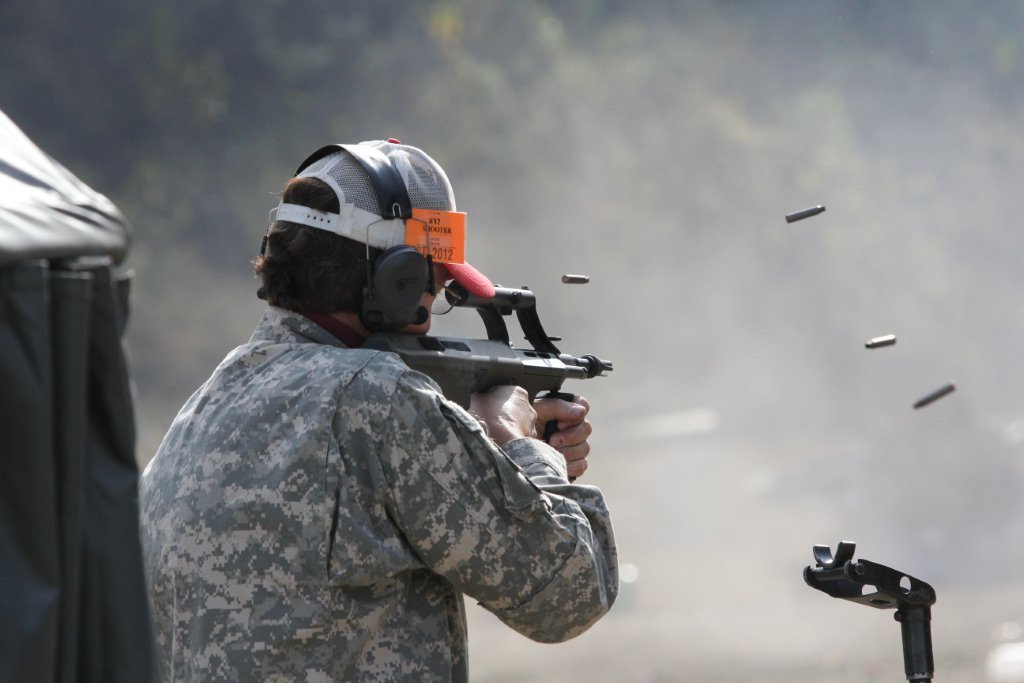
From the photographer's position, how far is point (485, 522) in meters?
2.38

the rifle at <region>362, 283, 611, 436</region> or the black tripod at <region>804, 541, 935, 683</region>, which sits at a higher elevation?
the rifle at <region>362, 283, 611, 436</region>

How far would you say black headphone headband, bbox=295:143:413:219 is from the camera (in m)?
2.66

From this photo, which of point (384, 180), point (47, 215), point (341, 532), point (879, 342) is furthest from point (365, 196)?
point (879, 342)

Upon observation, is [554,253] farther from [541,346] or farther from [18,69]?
[541,346]

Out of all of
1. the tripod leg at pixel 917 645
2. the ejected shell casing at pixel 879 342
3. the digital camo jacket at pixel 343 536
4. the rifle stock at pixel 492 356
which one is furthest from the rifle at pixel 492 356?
the ejected shell casing at pixel 879 342

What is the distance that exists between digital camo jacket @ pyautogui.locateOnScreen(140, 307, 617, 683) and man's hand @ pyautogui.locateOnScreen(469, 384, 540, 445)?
40cm

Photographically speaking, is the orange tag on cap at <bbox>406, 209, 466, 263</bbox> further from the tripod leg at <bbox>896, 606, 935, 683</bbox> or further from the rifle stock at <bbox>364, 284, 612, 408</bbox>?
the tripod leg at <bbox>896, 606, 935, 683</bbox>

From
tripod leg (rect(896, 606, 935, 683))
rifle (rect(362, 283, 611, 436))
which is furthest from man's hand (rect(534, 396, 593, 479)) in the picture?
tripod leg (rect(896, 606, 935, 683))

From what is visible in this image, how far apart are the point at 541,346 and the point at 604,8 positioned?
20.9 m

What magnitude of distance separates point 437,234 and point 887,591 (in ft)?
3.99

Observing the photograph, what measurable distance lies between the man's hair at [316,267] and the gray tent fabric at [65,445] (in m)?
1.02

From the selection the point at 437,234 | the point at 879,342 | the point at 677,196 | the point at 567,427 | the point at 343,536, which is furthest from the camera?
the point at 677,196

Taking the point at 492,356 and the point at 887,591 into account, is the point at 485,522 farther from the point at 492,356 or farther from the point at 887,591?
the point at 887,591

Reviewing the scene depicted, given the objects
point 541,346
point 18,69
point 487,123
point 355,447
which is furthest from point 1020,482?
point 18,69
